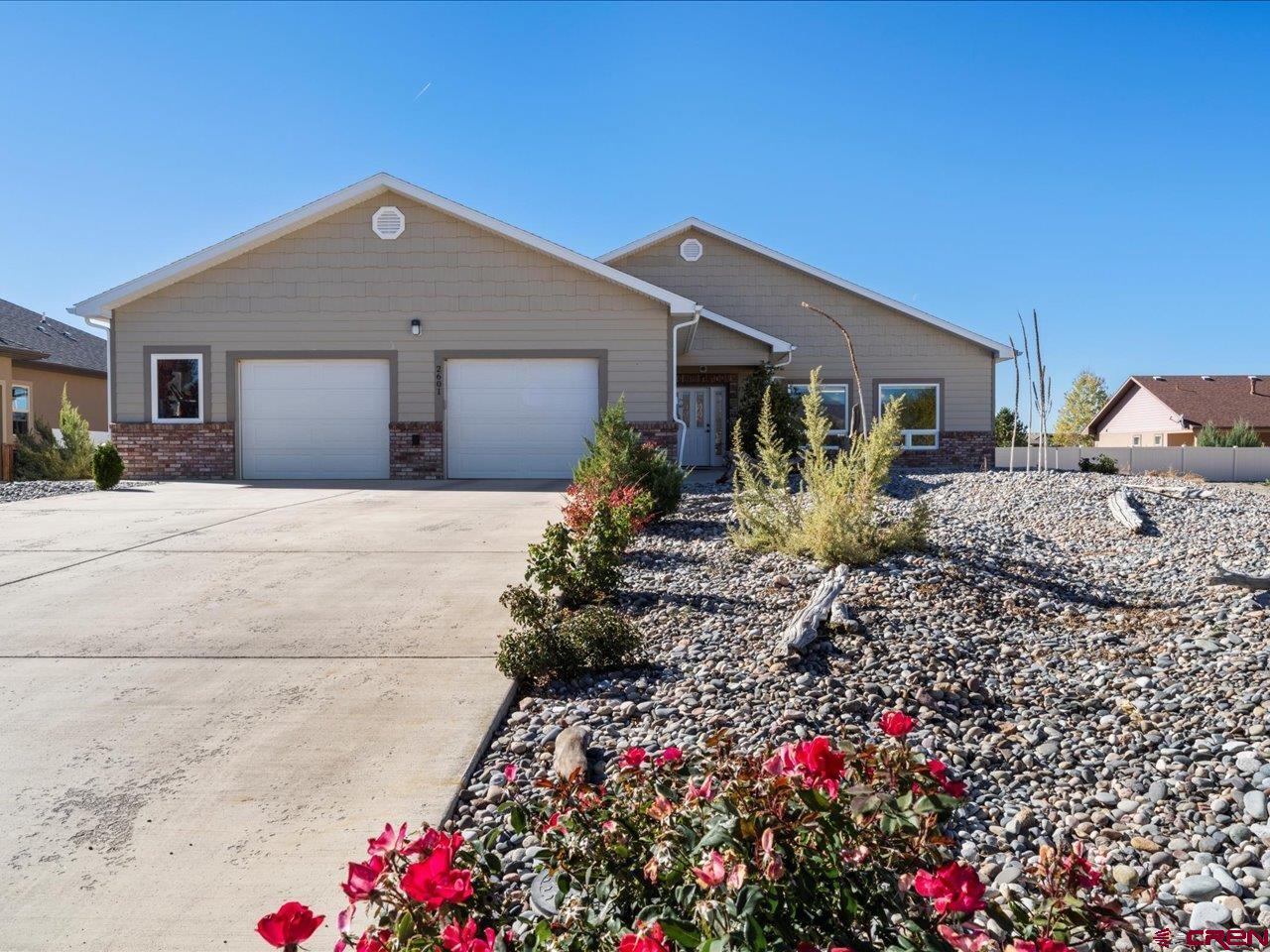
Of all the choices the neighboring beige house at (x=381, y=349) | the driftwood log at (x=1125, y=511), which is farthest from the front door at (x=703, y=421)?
the driftwood log at (x=1125, y=511)

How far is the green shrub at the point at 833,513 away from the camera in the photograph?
6.02 m

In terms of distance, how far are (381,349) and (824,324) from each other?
381 inches

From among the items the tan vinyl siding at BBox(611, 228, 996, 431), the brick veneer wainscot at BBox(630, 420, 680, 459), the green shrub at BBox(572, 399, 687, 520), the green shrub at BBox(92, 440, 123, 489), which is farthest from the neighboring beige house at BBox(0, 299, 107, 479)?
the green shrub at BBox(572, 399, 687, 520)

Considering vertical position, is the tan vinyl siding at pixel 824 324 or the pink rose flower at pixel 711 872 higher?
the tan vinyl siding at pixel 824 324

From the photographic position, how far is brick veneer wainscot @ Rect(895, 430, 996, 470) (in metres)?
19.1

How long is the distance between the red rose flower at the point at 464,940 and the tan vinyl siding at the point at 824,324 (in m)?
18.4

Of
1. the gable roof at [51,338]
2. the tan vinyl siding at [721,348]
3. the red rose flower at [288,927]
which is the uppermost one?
the gable roof at [51,338]

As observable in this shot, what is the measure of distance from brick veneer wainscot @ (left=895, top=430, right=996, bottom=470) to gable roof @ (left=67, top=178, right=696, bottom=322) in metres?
7.45

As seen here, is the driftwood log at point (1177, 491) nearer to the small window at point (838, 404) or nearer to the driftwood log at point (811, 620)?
the driftwood log at point (811, 620)

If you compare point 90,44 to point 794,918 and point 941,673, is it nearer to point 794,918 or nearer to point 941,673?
point 941,673

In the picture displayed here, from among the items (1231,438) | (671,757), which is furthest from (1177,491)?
(1231,438)

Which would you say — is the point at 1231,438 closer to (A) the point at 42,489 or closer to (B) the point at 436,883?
(A) the point at 42,489

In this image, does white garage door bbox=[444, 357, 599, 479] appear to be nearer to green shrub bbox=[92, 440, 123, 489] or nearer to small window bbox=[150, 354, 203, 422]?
small window bbox=[150, 354, 203, 422]

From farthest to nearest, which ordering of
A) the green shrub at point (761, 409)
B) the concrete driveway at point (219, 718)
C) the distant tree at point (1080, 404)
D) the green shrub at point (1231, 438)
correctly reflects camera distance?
the distant tree at point (1080, 404) → the green shrub at point (1231, 438) → the green shrub at point (761, 409) → the concrete driveway at point (219, 718)
